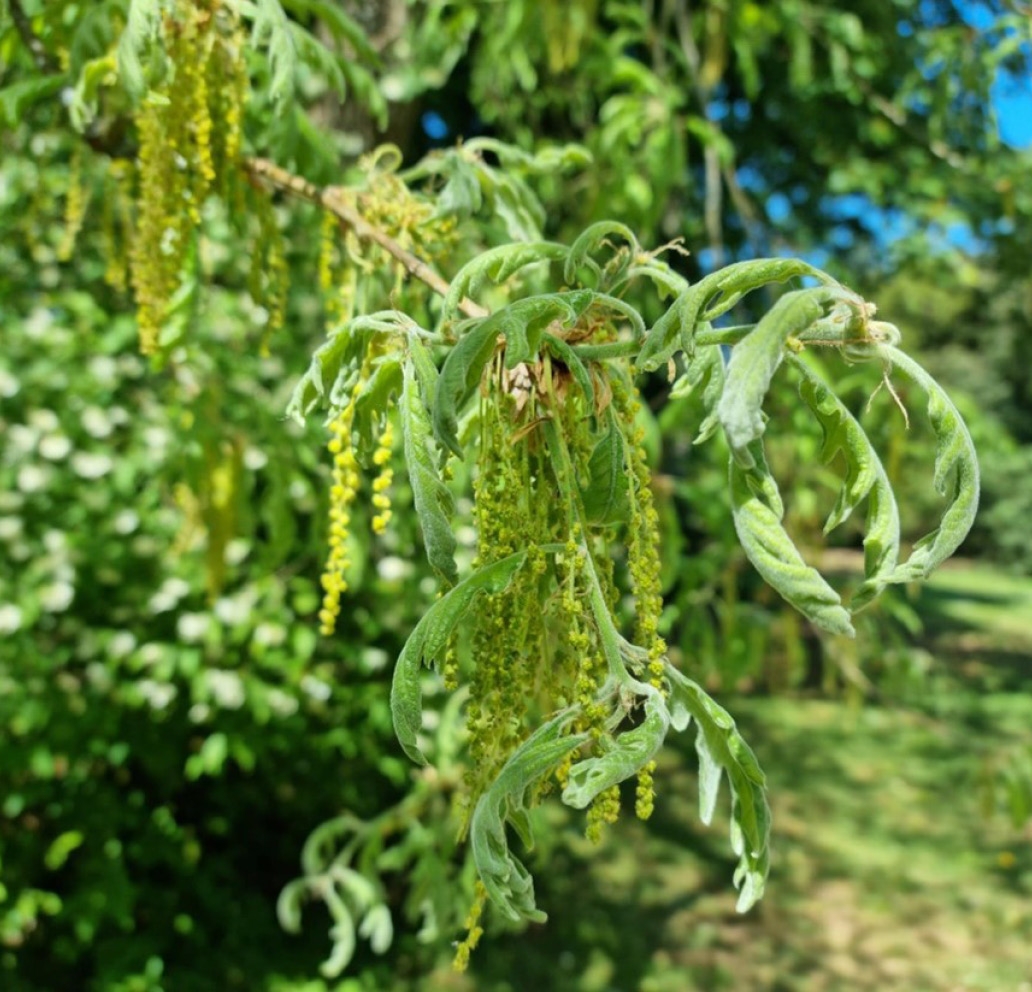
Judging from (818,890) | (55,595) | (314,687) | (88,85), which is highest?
(88,85)

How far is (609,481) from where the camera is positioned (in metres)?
0.88

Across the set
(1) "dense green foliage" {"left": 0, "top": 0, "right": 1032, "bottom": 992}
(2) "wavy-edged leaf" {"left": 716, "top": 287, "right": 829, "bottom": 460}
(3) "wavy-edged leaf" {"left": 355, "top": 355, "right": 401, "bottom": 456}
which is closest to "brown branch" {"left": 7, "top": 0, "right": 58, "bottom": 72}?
(1) "dense green foliage" {"left": 0, "top": 0, "right": 1032, "bottom": 992}

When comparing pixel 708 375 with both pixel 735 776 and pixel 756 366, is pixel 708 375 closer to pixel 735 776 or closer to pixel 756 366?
pixel 756 366

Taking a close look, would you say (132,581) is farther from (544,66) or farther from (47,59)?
(544,66)

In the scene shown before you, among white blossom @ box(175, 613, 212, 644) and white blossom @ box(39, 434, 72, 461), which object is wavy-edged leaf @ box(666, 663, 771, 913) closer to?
white blossom @ box(175, 613, 212, 644)

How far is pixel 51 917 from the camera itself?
3436 millimetres

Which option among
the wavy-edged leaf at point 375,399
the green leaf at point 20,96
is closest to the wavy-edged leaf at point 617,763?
the wavy-edged leaf at point 375,399

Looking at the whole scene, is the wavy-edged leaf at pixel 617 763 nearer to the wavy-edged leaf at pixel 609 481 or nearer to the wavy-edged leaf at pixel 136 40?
the wavy-edged leaf at pixel 609 481

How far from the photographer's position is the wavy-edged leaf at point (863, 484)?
806 mm

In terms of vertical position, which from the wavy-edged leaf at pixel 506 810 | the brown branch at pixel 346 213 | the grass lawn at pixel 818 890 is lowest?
the grass lawn at pixel 818 890

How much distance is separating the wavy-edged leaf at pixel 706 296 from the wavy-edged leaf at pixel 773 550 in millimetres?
105

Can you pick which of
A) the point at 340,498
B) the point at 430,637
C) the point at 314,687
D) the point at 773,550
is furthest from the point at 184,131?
the point at 314,687

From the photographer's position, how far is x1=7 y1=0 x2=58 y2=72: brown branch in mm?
1663

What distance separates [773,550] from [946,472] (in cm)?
14
